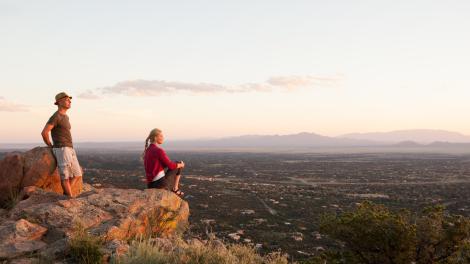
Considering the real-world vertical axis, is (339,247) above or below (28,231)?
below

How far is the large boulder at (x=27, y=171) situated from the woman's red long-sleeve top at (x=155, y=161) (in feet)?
6.47

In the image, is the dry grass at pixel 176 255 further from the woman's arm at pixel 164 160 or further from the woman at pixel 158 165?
the woman at pixel 158 165

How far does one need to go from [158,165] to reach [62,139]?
2344 mm

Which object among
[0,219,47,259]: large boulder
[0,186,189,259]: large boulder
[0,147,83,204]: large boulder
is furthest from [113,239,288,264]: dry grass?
[0,147,83,204]: large boulder

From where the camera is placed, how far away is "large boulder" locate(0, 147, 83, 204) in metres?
9.73

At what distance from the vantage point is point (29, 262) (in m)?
5.75

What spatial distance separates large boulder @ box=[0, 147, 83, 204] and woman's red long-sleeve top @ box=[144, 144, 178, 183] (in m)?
1.97

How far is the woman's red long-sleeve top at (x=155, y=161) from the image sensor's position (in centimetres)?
948

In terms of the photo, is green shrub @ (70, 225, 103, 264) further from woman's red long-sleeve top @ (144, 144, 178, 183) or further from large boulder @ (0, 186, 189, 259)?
woman's red long-sleeve top @ (144, 144, 178, 183)

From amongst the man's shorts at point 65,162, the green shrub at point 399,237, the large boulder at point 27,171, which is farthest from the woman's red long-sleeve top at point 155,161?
the green shrub at point 399,237

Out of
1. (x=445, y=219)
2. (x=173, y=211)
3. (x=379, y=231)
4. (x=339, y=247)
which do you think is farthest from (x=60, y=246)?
(x=339, y=247)

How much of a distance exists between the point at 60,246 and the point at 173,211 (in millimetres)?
3292

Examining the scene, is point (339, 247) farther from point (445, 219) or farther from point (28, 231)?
point (28, 231)

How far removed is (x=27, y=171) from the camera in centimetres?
985
